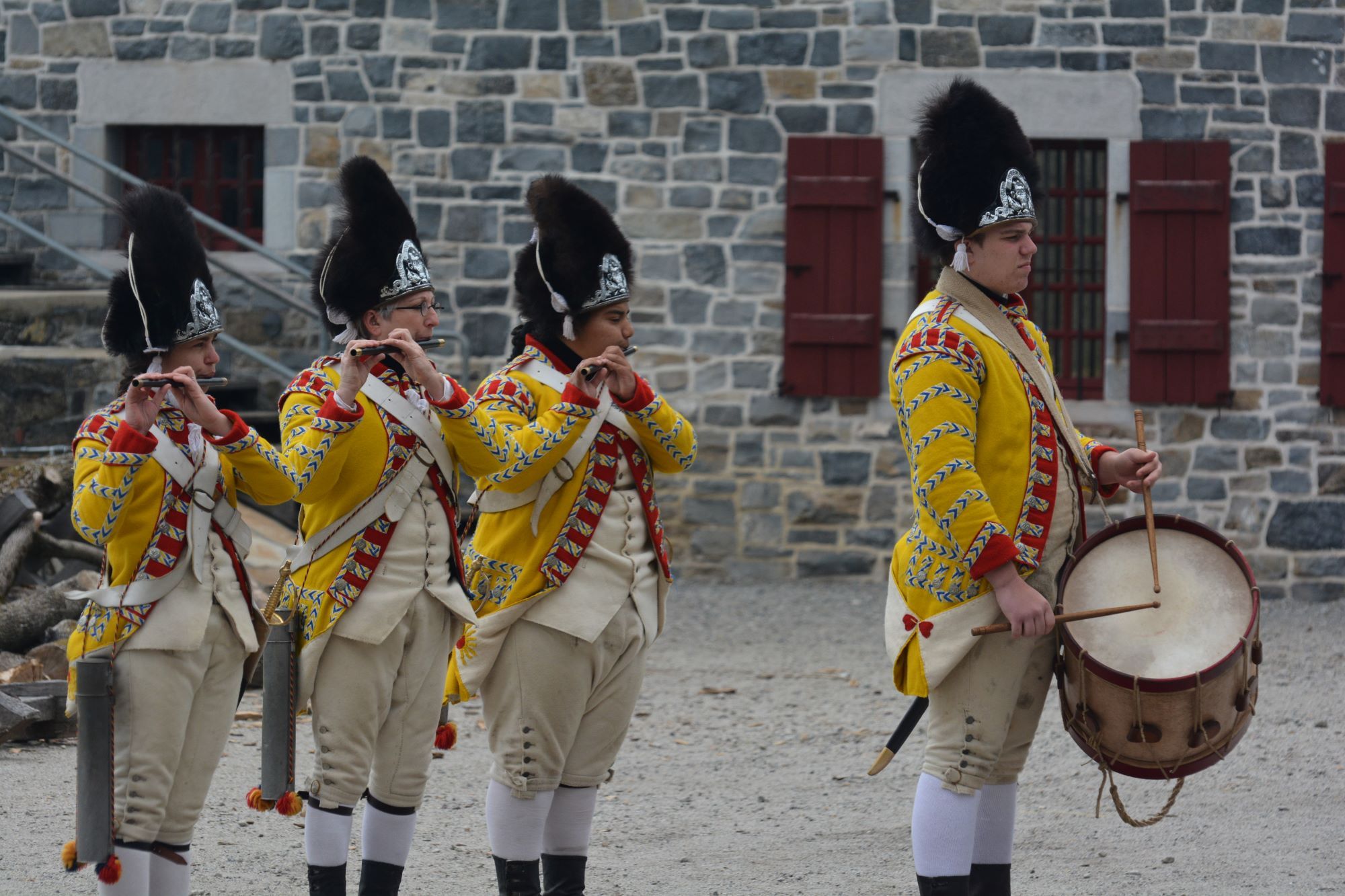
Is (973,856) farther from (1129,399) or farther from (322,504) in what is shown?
(1129,399)

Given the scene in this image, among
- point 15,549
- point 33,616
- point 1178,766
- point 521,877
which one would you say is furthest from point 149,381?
point 15,549

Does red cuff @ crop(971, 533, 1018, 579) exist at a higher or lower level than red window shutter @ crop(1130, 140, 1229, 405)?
lower

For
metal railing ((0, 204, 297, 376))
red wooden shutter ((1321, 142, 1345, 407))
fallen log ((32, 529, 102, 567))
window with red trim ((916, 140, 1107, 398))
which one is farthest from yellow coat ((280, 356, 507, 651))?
red wooden shutter ((1321, 142, 1345, 407))

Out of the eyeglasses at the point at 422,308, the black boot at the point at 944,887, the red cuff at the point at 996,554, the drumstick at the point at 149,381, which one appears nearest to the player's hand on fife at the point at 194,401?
the drumstick at the point at 149,381

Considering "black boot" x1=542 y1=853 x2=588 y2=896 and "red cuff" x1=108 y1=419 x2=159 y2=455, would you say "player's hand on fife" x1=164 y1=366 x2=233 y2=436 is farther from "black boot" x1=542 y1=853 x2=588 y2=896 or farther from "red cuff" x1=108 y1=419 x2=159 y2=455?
"black boot" x1=542 y1=853 x2=588 y2=896

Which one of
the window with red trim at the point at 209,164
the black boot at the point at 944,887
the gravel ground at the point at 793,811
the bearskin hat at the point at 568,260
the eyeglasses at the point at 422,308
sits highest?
the window with red trim at the point at 209,164

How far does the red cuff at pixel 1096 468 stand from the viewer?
394 cm

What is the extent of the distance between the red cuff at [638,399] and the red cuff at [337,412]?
61 centimetres

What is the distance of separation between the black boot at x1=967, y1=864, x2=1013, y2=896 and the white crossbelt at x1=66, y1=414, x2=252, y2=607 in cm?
174

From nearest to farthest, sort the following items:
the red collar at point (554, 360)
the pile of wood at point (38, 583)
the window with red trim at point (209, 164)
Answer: the red collar at point (554, 360), the pile of wood at point (38, 583), the window with red trim at point (209, 164)

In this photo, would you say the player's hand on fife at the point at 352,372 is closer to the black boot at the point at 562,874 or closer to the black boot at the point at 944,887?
the black boot at the point at 562,874

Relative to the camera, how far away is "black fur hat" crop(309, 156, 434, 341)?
389 cm

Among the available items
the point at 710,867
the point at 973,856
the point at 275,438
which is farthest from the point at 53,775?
the point at 275,438

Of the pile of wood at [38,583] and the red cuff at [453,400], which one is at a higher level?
the red cuff at [453,400]
